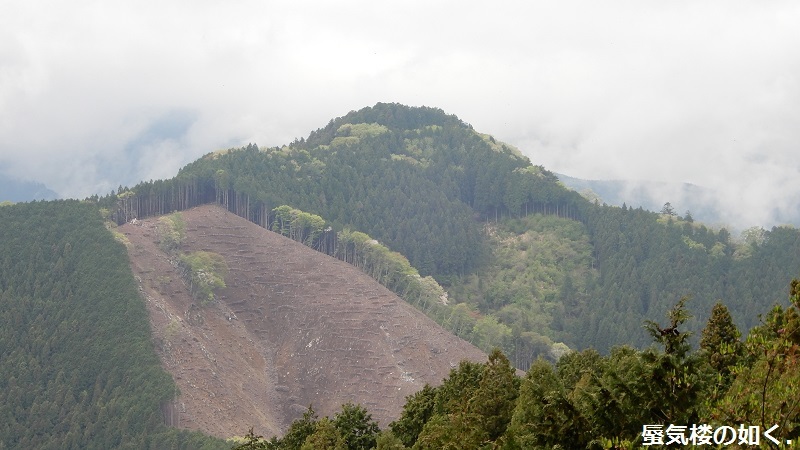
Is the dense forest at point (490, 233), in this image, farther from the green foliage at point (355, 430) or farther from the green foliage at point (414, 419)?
the green foliage at point (414, 419)

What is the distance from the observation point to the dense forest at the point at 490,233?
129000mm

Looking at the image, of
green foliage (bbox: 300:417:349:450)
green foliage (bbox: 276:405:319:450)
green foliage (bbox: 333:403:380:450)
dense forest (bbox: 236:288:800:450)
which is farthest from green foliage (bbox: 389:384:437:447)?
green foliage (bbox: 276:405:319:450)

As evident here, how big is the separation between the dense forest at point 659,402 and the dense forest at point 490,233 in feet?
253

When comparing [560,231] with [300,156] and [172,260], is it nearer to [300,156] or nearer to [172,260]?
[300,156]

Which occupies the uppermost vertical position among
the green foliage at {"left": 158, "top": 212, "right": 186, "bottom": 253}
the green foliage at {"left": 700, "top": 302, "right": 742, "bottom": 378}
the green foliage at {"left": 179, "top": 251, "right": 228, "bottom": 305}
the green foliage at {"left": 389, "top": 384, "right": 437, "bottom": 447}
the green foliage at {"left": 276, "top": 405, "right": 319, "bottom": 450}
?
the green foliage at {"left": 158, "top": 212, "right": 186, "bottom": 253}

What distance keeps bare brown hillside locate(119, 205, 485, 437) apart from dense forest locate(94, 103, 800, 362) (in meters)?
9.79

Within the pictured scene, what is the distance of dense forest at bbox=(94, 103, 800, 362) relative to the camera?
129000 mm

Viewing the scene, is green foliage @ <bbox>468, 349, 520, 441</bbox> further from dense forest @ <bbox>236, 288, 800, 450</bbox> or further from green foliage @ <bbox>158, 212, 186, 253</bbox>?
green foliage @ <bbox>158, 212, 186, 253</bbox>

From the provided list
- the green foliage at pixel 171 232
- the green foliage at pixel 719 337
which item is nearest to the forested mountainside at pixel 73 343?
the green foliage at pixel 171 232

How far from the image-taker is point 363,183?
161 metres

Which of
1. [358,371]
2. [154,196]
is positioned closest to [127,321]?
[358,371]

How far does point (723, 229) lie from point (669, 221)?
786 cm

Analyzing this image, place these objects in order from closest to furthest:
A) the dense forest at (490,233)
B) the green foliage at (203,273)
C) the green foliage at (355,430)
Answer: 1. the green foliage at (355,430)
2. the green foliage at (203,273)
3. the dense forest at (490,233)

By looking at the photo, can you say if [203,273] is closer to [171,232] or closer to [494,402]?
[171,232]
